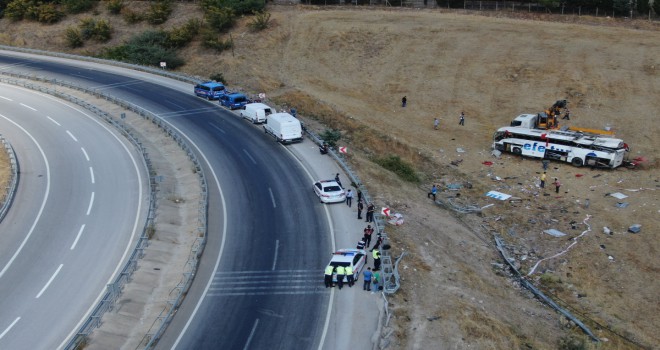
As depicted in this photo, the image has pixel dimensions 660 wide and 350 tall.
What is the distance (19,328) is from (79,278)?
429cm

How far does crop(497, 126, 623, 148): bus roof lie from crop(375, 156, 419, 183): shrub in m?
10.6

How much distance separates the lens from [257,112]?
5547 centimetres

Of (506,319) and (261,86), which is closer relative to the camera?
(506,319)

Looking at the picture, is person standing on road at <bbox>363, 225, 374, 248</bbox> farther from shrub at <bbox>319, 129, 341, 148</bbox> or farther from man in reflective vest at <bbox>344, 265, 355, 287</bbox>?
shrub at <bbox>319, 129, 341, 148</bbox>

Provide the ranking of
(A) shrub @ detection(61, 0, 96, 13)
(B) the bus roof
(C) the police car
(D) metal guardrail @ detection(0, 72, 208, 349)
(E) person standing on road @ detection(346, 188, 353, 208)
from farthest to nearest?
1. (A) shrub @ detection(61, 0, 96, 13)
2. (B) the bus roof
3. (E) person standing on road @ detection(346, 188, 353, 208)
4. (C) the police car
5. (D) metal guardrail @ detection(0, 72, 208, 349)

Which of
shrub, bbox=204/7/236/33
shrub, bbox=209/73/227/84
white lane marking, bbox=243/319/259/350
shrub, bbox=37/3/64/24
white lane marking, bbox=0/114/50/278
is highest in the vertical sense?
shrub, bbox=37/3/64/24

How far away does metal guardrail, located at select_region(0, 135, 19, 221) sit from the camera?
38278 millimetres

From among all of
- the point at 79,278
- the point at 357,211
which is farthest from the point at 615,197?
the point at 79,278

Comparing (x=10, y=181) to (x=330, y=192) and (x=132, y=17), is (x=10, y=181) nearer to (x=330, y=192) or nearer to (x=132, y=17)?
(x=330, y=192)

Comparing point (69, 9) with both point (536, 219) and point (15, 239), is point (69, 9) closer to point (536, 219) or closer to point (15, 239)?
point (15, 239)

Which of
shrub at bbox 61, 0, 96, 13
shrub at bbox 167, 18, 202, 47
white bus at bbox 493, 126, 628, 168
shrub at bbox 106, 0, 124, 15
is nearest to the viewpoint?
white bus at bbox 493, 126, 628, 168

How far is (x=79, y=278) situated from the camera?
30.8 metres

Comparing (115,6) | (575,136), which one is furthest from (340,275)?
(115,6)

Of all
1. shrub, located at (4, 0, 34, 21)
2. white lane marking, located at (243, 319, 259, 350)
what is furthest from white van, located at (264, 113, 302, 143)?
shrub, located at (4, 0, 34, 21)
